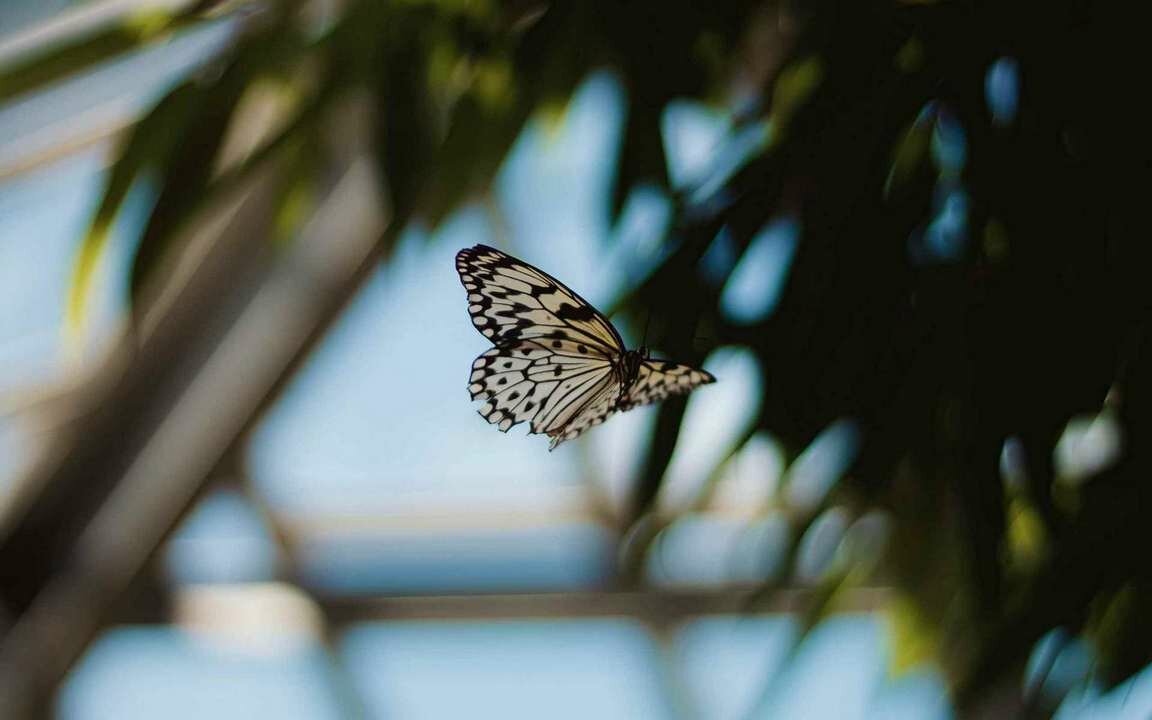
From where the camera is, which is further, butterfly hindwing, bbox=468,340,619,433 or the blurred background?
the blurred background

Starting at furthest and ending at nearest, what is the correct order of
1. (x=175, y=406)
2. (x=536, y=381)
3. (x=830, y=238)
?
(x=175, y=406) < (x=830, y=238) < (x=536, y=381)

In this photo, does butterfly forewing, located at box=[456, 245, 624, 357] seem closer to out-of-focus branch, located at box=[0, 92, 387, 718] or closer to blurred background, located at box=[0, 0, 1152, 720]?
blurred background, located at box=[0, 0, 1152, 720]

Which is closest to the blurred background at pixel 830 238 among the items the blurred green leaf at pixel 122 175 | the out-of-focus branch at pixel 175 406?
the blurred green leaf at pixel 122 175

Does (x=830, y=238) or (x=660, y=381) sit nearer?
(x=660, y=381)

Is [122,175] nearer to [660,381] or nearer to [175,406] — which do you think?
[660,381]

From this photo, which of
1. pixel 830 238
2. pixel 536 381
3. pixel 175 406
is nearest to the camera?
pixel 536 381

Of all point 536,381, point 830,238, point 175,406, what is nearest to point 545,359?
point 536,381

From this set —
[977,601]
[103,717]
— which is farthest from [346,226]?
[977,601]

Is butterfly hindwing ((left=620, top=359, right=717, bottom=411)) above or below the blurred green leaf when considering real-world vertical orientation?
below

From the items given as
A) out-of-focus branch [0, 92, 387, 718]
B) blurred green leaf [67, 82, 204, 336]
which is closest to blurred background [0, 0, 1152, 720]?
blurred green leaf [67, 82, 204, 336]
